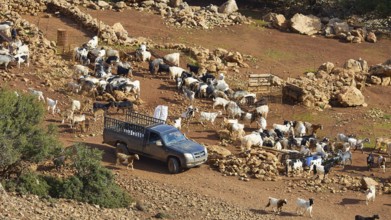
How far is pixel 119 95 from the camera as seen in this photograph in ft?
138

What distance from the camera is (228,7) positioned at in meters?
65.8

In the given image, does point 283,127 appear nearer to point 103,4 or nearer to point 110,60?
point 110,60

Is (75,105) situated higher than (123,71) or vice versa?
(123,71)

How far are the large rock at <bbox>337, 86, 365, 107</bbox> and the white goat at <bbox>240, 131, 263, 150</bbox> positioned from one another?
34.0 feet

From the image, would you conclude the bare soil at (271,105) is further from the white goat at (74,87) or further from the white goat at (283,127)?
the white goat at (283,127)

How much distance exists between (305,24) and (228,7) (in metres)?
7.09

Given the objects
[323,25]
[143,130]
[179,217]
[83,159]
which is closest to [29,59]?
[143,130]

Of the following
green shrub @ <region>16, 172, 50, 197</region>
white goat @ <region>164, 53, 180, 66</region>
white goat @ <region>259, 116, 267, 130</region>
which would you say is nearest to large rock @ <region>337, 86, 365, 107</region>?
white goat @ <region>259, 116, 267, 130</region>

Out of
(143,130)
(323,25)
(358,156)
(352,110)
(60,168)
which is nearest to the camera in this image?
(60,168)

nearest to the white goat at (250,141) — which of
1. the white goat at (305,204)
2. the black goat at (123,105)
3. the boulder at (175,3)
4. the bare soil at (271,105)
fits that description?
the bare soil at (271,105)

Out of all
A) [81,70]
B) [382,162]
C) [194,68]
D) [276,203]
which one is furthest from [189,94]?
[276,203]

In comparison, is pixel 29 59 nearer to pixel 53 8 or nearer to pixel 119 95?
pixel 119 95

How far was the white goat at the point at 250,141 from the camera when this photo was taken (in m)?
36.3

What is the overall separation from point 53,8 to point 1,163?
3041cm
